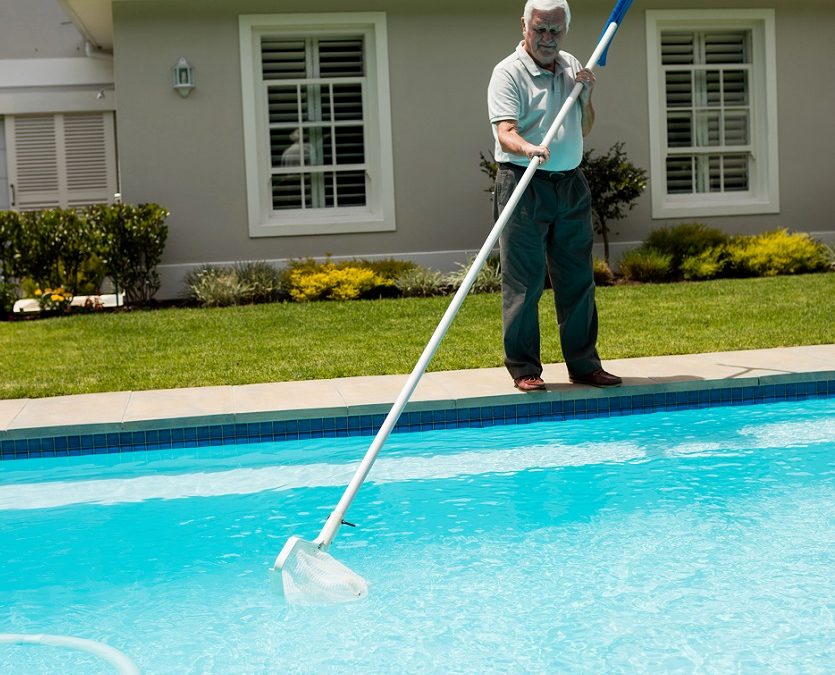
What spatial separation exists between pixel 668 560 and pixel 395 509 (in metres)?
1.16

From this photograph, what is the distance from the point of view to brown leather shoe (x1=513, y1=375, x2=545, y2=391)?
5.66 meters

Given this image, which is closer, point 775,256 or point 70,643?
point 70,643

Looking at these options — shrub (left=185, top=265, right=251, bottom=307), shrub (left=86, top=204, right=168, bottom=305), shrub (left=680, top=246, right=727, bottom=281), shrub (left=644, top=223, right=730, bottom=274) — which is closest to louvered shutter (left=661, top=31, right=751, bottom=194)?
shrub (left=644, top=223, right=730, bottom=274)

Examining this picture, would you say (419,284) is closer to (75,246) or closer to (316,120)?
(316,120)

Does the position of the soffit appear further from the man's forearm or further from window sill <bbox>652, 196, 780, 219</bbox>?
the man's forearm

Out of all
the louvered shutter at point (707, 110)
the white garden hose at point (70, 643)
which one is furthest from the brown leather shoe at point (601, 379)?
the louvered shutter at point (707, 110)

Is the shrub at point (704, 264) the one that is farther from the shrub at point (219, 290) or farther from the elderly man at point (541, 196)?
the elderly man at point (541, 196)

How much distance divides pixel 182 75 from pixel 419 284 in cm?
319

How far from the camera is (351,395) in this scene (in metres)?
5.72

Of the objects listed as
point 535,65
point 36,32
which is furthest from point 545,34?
point 36,32

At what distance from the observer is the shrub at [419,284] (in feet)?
34.5

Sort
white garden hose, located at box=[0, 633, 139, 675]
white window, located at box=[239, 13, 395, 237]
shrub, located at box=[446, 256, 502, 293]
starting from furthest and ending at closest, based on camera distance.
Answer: white window, located at box=[239, 13, 395, 237] → shrub, located at box=[446, 256, 502, 293] → white garden hose, located at box=[0, 633, 139, 675]

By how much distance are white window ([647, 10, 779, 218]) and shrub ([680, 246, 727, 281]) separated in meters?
1.01

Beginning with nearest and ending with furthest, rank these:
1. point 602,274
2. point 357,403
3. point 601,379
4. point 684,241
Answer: point 357,403
point 601,379
point 602,274
point 684,241
